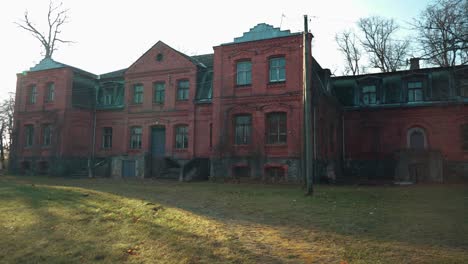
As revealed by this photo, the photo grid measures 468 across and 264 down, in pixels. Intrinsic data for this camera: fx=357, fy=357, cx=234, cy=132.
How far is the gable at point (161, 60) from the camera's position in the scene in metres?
25.1

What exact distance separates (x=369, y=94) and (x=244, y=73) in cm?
1103

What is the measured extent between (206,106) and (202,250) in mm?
18202

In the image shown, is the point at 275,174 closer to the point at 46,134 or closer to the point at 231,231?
the point at 231,231

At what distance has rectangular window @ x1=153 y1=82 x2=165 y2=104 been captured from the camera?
25.9 meters

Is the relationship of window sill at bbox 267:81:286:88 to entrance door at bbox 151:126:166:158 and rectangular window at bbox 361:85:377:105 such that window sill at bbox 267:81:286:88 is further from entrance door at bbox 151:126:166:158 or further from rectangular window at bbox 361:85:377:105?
rectangular window at bbox 361:85:377:105

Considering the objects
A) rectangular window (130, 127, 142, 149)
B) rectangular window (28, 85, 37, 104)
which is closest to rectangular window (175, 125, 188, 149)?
rectangular window (130, 127, 142, 149)

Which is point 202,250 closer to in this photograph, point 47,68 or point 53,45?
point 47,68

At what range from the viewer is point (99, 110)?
2862cm

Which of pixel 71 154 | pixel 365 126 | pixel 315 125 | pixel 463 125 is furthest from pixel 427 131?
pixel 71 154

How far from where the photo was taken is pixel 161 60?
25.8 meters

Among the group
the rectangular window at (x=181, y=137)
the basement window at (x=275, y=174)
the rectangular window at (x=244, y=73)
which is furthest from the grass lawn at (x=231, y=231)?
the rectangular window at (x=181, y=137)

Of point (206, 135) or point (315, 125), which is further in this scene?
point (206, 135)

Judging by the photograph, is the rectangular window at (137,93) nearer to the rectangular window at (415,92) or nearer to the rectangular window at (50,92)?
the rectangular window at (50,92)

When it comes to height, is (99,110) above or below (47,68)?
below
